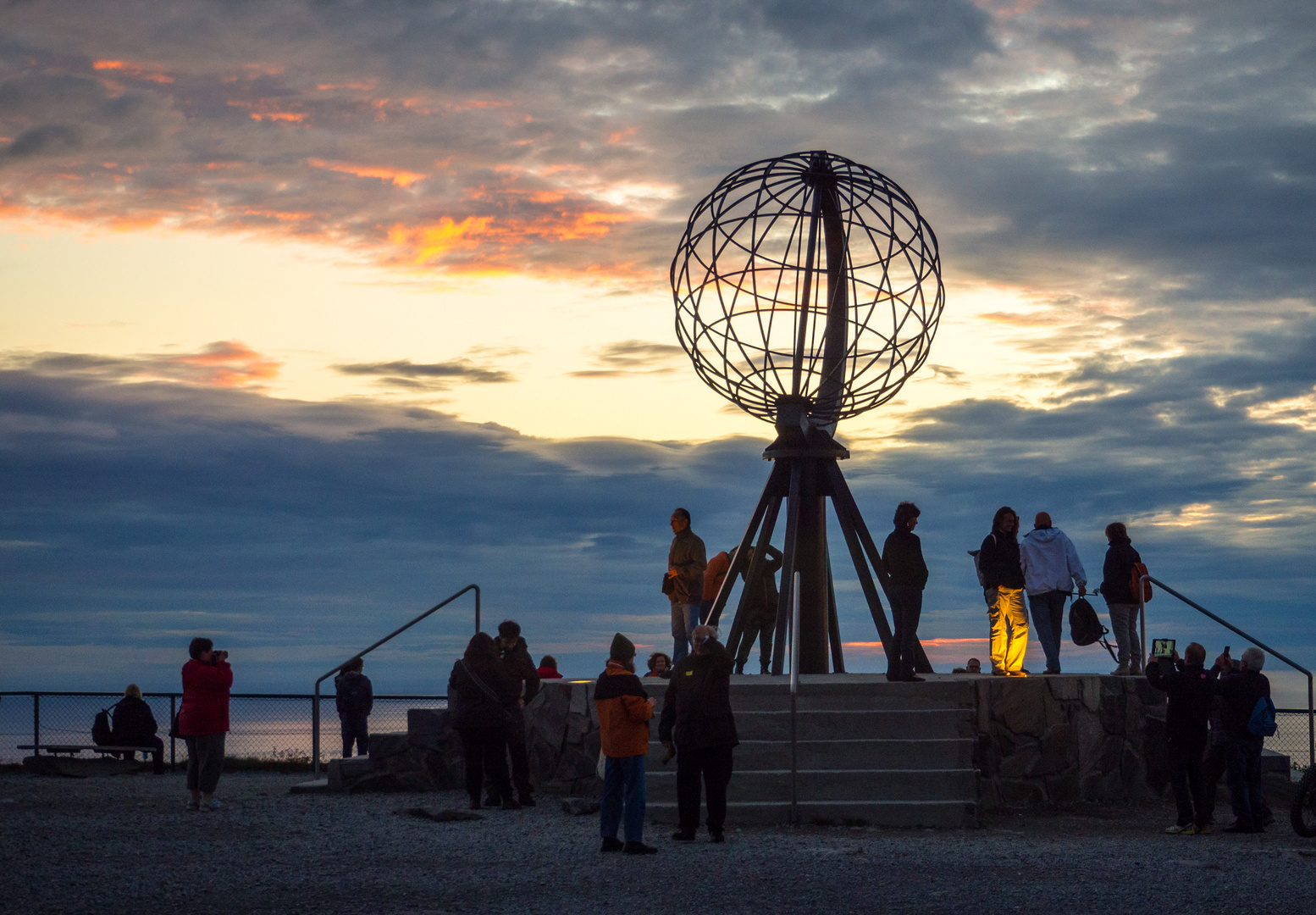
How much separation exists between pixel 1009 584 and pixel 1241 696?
223 centimetres

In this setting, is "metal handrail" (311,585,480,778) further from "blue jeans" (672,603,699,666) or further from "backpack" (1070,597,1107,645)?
"backpack" (1070,597,1107,645)

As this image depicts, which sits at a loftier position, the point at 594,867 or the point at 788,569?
the point at 788,569

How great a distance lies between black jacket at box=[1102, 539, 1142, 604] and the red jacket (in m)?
8.65

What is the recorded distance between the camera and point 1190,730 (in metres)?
11.0

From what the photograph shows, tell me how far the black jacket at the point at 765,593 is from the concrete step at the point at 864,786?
3.54 meters

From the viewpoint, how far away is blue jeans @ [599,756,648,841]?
30.7 ft

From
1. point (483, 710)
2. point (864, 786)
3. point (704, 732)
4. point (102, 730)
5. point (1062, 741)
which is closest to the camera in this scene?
point (704, 732)

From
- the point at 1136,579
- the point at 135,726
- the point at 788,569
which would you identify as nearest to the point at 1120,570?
the point at 1136,579

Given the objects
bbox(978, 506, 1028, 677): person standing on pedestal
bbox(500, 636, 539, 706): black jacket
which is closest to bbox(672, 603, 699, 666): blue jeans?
bbox(500, 636, 539, 706): black jacket

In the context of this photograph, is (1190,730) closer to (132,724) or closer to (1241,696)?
(1241,696)

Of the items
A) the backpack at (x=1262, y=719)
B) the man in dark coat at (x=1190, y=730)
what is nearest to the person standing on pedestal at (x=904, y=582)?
the man in dark coat at (x=1190, y=730)

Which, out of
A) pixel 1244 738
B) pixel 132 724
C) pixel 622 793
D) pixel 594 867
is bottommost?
pixel 594 867

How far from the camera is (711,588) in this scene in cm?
1434

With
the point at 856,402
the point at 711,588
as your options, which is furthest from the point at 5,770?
the point at 856,402
